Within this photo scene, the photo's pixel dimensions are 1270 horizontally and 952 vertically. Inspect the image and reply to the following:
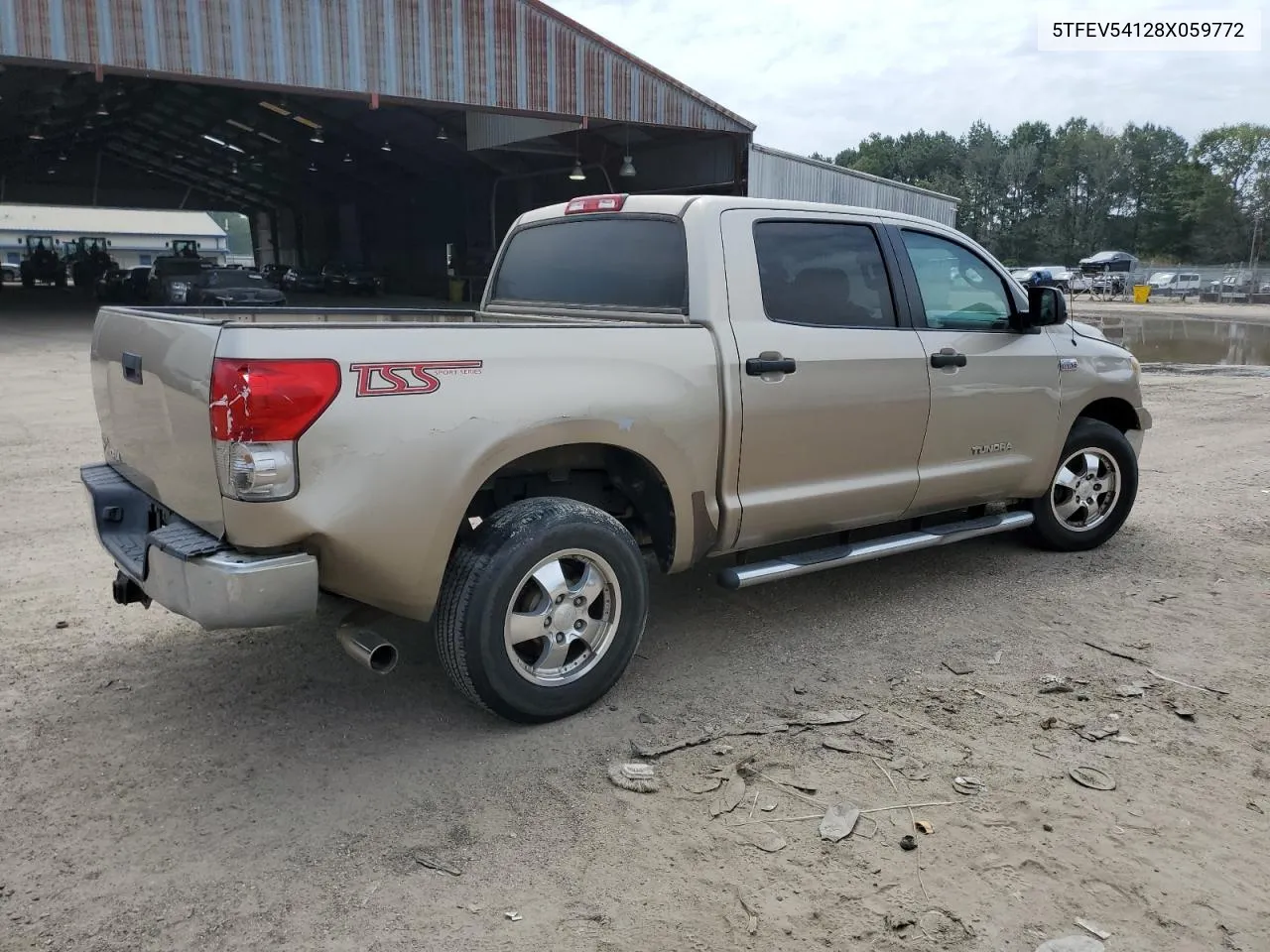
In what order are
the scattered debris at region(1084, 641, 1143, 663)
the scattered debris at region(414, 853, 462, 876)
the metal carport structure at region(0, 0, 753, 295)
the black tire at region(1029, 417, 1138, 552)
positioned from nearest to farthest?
the scattered debris at region(414, 853, 462, 876) < the scattered debris at region(1084, 641, 1143, 663) < the black tire at region(1029, 417, 1138, 552) < the metal carport structure at region(0, 0, 753, 295)

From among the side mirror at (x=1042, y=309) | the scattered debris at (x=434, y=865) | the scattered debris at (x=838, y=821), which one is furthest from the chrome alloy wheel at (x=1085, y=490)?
the scattered debris at (x=434, y=865)

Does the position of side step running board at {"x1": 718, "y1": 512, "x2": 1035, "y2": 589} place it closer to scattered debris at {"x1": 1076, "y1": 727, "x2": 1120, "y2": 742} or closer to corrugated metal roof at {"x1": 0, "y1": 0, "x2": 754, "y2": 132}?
scattered debris at {"x1": 1076, "y1": 727, "x2": 1120, "y2": 742}

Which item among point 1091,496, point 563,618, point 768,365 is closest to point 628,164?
point 1091,496

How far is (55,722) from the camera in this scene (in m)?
3.63

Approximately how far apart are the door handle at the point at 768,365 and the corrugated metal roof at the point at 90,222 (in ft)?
292

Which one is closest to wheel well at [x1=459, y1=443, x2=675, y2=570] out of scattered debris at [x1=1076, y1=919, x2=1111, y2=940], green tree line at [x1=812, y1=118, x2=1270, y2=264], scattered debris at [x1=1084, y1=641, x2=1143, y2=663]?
scattered debris at [x1=1076, y1=919, x2=1111, y2=940]

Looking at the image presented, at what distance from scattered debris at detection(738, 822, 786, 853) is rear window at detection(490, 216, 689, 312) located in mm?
2122

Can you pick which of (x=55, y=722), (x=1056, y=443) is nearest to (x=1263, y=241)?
(x=1056, y=443)

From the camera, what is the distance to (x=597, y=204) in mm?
4590

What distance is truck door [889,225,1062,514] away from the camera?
4.78 metres

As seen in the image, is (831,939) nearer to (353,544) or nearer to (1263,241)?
(353,544)

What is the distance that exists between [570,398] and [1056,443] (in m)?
3.24

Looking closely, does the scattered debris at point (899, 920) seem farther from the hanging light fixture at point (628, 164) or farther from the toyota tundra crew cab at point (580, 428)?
the hanging light fixture at point (628, 164)

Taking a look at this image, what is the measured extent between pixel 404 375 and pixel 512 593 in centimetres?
86
